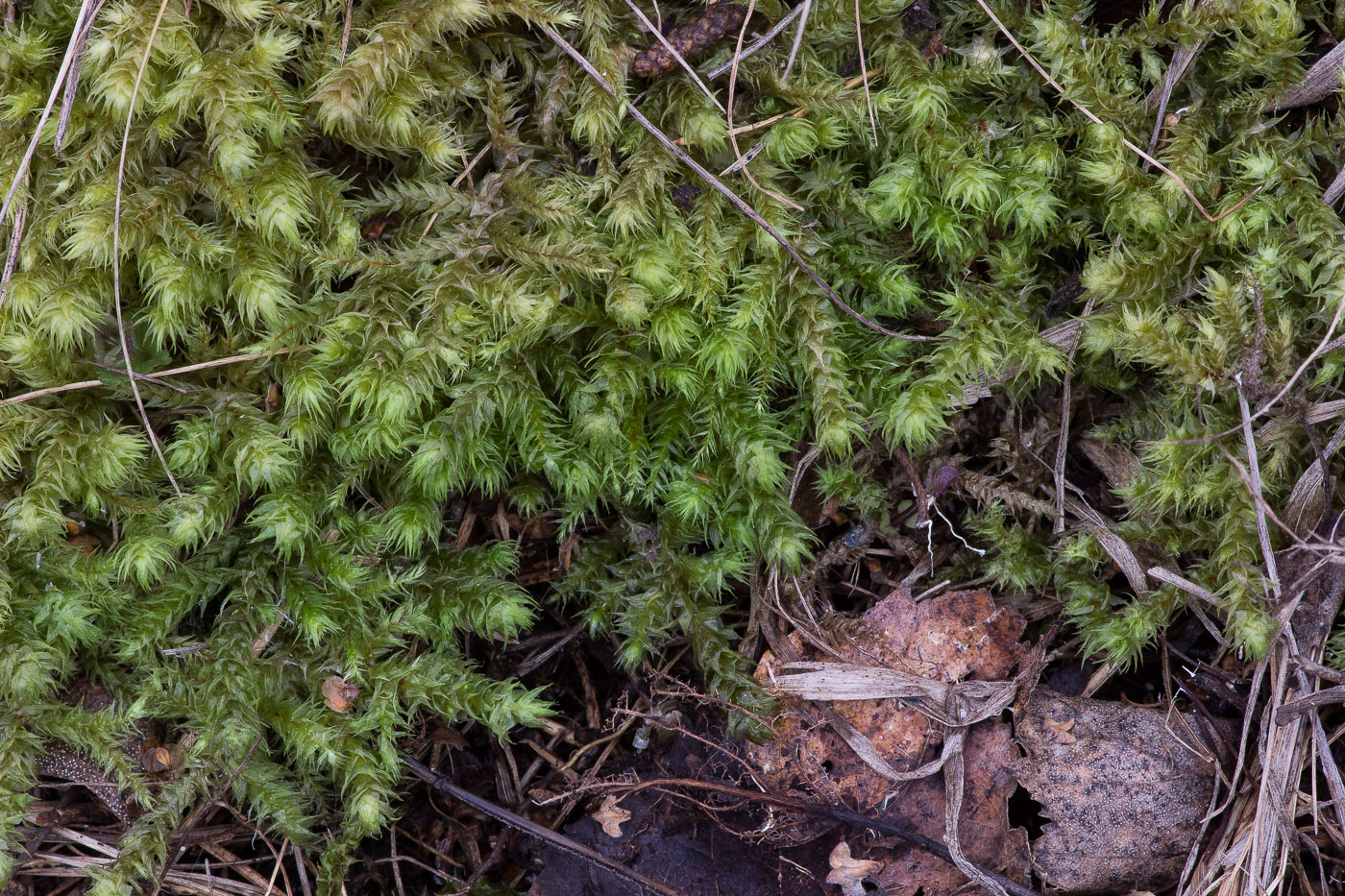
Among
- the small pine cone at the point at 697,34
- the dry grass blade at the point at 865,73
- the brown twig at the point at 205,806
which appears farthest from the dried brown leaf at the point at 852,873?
the small pine cone at the point at 697,34

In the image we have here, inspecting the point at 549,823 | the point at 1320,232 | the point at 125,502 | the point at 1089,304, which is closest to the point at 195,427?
the point at 125,502

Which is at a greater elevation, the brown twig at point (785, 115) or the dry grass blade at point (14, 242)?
the brown twig at point (785, 115)

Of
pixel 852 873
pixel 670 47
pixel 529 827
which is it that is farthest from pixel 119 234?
pixel 852 873

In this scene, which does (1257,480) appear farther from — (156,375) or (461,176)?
(156,375)

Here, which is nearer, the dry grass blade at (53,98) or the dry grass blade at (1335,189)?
the dry grass blade at (53,98)

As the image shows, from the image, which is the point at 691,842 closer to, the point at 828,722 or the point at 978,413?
the point at 828,722

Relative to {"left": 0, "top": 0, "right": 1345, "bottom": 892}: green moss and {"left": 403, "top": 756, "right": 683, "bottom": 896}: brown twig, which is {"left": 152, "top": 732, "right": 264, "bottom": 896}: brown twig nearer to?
{"left": 0, "top": 0, "right": 1345, "bottom": 892}: green moss

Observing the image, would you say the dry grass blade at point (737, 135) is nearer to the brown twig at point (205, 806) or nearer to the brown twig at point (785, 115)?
the brown twig at point (785, 115)

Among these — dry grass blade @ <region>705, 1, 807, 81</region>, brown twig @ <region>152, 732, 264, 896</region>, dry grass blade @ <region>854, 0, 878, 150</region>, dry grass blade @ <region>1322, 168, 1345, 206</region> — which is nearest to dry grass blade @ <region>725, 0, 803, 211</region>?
dry grass blade @ <region>705, 1, 807, 81</region>
